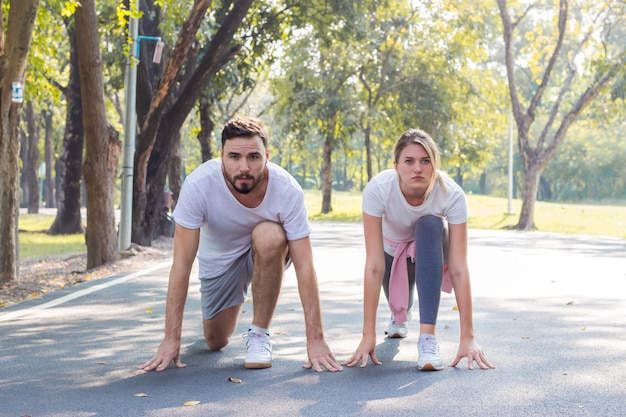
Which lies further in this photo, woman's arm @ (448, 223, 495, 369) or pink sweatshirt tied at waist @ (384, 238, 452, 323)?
pink sweatshirt tied at waist @ (384, 238, 452, 323)

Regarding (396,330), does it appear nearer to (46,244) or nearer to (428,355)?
(428,355)

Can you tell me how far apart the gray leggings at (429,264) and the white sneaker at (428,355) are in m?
0.10

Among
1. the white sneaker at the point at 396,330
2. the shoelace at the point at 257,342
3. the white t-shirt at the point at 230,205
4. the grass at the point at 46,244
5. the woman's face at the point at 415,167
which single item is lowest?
the grass at the point at 46,244

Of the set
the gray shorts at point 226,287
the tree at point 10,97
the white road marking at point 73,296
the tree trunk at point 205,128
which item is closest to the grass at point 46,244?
the tree trunk at point 205,128

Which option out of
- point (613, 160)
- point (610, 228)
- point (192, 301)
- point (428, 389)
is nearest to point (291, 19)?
point (192, 301)

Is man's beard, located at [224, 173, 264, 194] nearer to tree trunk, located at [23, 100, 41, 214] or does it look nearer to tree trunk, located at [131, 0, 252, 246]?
tree trunk, located at [131, 0, 252, 246]

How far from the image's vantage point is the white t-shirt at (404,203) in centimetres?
598

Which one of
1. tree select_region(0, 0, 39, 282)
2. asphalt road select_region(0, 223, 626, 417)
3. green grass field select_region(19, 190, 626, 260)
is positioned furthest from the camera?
green grass field select_region(19, 190, 626, 260)

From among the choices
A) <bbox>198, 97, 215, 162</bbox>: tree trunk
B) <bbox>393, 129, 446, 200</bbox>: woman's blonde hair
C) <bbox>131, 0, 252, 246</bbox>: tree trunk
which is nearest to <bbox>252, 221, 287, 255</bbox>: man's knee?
<bbox>393, 129, 446, 200</bbox>: woman's blonde hair

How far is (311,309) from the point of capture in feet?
18.9

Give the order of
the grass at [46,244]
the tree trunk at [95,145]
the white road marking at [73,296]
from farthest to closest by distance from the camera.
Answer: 1. the grass at [46,244]
2. the tree trunk at [95,145]
3. the white road marking at [73,296]

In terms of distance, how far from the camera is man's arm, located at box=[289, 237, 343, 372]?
5734mm

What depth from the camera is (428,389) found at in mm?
5277

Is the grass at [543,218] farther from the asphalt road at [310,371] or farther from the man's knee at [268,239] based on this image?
the man's knee at [268,239]
